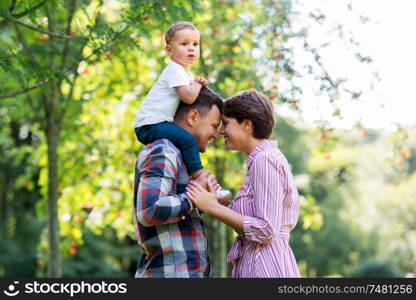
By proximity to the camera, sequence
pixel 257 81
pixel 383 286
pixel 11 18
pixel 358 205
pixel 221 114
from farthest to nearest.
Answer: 1. pixel 358 205
2. pixel 257 81
3. pixel 11 18
4. pixel 383 286
5. pixel 221 114

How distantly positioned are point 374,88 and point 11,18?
10.9ft

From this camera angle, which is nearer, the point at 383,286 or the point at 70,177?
the point at 383,286

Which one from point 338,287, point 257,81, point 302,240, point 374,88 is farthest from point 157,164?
point 302,240

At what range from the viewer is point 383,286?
379cm

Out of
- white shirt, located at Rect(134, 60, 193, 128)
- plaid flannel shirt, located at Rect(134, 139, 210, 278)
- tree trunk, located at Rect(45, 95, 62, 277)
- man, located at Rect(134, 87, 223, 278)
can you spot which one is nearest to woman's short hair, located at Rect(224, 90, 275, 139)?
man, located at Rect(134, 87, 223, 278)

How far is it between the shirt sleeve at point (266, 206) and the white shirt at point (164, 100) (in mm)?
559

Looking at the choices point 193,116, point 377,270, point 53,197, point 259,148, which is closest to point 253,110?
point 259,148

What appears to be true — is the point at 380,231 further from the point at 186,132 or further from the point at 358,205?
the point at 186,132

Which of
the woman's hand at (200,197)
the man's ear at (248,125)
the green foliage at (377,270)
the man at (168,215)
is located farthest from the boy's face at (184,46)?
the green foliage at (377,270)

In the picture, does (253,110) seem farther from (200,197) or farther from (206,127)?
(200,197)

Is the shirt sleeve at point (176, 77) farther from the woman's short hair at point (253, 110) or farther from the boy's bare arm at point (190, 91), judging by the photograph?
the woman's short hair at point (253, 110)

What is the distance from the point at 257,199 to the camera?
3381mm

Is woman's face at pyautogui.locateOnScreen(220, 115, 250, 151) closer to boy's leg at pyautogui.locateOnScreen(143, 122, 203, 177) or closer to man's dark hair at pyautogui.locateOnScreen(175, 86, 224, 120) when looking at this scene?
man's dark hair at pyautogui.locateOnScreen(175, 86, 224, 120)

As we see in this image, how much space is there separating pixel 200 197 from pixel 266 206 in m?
0.33
